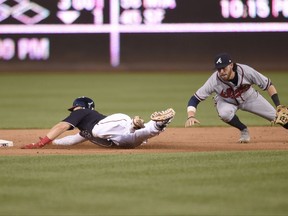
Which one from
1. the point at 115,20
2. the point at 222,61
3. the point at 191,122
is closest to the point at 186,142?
the point at 191,122

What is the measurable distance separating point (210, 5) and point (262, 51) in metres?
1.92

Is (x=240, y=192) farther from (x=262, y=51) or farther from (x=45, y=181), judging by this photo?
(x=262, y=51)

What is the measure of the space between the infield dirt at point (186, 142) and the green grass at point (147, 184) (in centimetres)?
56

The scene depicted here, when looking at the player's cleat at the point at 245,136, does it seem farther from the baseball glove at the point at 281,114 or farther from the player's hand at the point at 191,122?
the player's hand at the point at 191,122

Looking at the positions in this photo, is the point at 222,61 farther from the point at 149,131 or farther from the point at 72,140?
the point at 72,140

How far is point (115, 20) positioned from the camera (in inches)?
936

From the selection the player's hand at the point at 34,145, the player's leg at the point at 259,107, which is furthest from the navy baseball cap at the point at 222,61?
the player's hand at the point at 34,145

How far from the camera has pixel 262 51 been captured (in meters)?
24.0

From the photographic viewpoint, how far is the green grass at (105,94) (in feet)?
50.5

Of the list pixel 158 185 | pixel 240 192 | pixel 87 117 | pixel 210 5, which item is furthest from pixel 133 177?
pixel 210 5

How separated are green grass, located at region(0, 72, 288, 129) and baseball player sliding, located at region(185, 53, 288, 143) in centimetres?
279

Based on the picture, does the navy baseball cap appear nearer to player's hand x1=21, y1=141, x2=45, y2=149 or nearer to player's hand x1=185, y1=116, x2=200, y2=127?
player's hand x1=185, y1=116, x2=200, y2=127

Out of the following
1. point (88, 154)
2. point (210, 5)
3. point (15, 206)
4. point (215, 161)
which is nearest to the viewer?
point (15, 206)

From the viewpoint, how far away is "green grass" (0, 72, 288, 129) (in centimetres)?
1538
